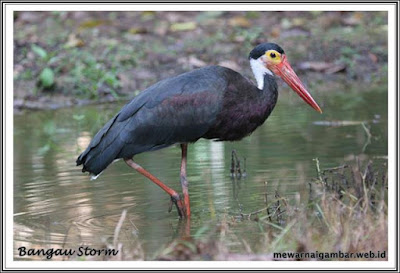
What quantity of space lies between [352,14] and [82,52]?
4840mm

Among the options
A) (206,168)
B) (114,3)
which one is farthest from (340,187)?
(114,3)

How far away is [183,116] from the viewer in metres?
7.73

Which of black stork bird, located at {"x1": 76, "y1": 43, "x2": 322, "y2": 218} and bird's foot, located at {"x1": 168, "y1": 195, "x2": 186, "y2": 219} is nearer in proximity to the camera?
bird's foot, located at {"x1": 168, "y1": 195, "x2": 186, "y2": 219}

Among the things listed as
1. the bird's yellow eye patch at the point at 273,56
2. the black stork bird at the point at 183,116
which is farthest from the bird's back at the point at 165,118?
the bird's yellow eye patch at the point at 273,56

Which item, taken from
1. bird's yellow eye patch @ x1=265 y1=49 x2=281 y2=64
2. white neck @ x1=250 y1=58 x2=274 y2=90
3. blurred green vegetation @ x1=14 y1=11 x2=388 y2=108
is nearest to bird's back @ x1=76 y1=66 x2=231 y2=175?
white neck @ x1=250 y1=58 x2=274 y2=90

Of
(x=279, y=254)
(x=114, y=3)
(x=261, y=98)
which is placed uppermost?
(x=114, y=3)

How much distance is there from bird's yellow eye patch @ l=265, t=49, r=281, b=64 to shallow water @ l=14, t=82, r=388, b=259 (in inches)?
42.0

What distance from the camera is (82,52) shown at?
1458cm

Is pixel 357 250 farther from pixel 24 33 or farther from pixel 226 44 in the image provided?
pixel 24 33

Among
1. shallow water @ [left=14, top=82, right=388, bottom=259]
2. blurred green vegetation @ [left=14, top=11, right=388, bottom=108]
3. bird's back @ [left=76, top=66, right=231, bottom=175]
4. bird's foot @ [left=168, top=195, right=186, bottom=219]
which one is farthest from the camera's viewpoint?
blurred green vegetation @ [left=14, top=11, right=388, bottom=108]

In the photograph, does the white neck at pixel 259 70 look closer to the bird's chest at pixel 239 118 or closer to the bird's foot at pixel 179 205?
the bird's chest at pixel 239 118

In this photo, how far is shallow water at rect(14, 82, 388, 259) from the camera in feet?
23.5

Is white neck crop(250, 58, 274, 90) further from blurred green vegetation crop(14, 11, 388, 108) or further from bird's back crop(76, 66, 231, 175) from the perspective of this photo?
blurred green vegetation crop(14, 11, 388, 108)

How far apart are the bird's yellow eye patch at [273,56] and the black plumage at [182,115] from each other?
0.36 m
